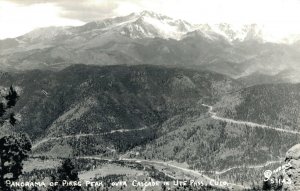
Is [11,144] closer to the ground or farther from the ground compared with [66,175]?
farther from the ground

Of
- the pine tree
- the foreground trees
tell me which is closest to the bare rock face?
the foreground trees

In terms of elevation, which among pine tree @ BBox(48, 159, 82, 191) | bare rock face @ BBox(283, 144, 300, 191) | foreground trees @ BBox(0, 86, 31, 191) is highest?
foreground trees @ BBox(0, 86, 31, 191)

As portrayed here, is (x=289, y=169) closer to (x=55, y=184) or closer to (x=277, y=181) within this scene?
(x=277, y=181)

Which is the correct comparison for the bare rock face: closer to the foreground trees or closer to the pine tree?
the foreground trees

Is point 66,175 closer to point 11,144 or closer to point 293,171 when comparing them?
point 11,144

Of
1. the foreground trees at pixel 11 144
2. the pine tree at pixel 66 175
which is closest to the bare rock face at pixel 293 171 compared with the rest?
the foreground trees at pixel 11 144

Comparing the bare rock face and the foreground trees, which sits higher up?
the foreground trees

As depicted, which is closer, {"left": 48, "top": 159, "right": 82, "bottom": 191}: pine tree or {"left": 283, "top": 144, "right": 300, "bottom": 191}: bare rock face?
{"left": 283, "top": 144, "right": 300, "bottom": 191}: bare rock face

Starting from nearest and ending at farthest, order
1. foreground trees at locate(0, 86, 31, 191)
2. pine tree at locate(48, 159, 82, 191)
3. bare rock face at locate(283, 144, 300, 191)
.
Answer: foreground trees at locate(0, 86, 31, 191), bare rock face at locate(283, 144, 300, 191), pine tree at locate(48, 159, 82, 191)

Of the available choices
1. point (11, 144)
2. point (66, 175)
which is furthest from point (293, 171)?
point (66, 175)

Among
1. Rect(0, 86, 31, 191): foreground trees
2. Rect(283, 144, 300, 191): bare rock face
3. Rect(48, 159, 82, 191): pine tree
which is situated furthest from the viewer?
Rect(48, 159, 82, 191): pine tree
